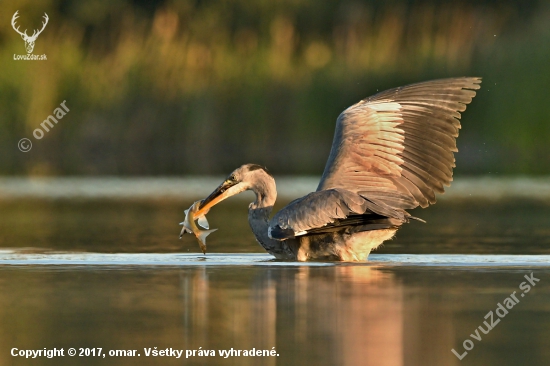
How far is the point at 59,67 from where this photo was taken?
63.6 feet

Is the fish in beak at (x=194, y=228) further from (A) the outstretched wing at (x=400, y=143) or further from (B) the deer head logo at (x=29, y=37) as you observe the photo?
(B) the deer head logo at (x=29, y=37)

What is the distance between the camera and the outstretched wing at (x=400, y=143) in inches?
347

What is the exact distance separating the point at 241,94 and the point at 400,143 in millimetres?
10186

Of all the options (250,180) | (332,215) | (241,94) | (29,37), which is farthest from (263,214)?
(29,37)

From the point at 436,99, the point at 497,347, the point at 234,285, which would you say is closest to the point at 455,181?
the point at 436,99

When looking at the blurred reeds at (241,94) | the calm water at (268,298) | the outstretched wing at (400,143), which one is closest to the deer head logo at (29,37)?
the blurred reeds at (241,94)

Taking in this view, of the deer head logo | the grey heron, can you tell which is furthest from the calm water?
the deer head logo

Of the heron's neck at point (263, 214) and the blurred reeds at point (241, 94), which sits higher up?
the blurred reeds at point (241, 94)

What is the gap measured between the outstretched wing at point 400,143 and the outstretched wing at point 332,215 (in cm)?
48

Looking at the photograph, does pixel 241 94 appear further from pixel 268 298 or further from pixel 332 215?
pixel 268 298

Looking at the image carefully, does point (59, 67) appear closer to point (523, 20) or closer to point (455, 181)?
point (455, 181)

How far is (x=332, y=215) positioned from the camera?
7.98 m

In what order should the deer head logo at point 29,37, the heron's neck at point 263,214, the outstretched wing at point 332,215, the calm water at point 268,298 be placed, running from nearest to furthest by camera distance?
the calm water at point 268,298 < the outstretched wing at point 332,215 < the heron's neck at point 263,214 < the deer head logo at point 29,37

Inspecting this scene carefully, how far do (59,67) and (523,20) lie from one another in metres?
9.23
